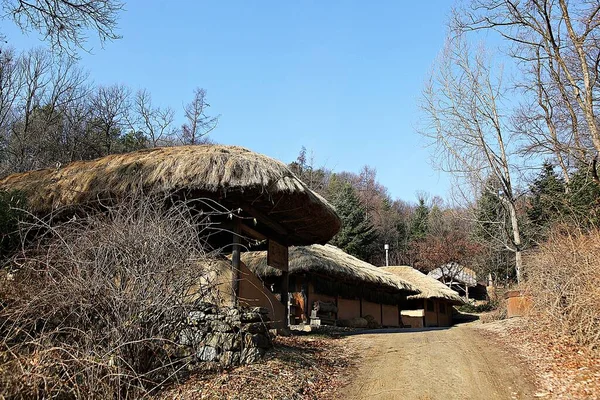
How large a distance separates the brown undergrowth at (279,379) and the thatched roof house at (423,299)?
1744 centimetres

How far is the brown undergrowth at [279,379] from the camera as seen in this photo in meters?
5.09

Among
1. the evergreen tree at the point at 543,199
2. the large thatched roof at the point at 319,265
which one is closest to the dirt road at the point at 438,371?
the large thatched roof at the point at 319,265

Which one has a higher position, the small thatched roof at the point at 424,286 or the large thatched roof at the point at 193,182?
the large thatched roof at the point at 193,182

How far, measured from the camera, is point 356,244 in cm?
3300

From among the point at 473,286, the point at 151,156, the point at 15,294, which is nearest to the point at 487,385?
the point at 15,294

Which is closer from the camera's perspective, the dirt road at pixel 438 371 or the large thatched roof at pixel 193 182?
the dirt road at pixel 438 371

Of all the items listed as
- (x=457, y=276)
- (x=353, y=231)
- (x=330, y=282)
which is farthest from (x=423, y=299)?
(x=330, y=282)

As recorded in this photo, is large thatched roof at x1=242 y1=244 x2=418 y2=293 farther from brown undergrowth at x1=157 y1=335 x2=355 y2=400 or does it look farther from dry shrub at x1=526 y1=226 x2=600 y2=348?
brown undergrowth at x1=157 y1=335 x2=355 y2=400

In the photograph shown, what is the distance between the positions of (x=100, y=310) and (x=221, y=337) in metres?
1.68

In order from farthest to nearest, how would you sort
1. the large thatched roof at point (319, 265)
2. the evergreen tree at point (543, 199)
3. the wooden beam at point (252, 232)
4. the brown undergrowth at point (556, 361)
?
the evergreen tree at point (543, 199) < the large thatched roof at point (319, 265) < the wooden beam at point (252, 232) < the brown undergrowth at point (556, 361)

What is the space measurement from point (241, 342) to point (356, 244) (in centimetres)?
2726

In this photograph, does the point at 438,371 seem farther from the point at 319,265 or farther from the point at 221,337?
the point at 319,265

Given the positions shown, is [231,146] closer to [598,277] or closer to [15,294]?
[15,294]

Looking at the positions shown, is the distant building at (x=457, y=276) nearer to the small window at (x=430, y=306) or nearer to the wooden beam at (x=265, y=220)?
the small window at (x=430, y=306)
